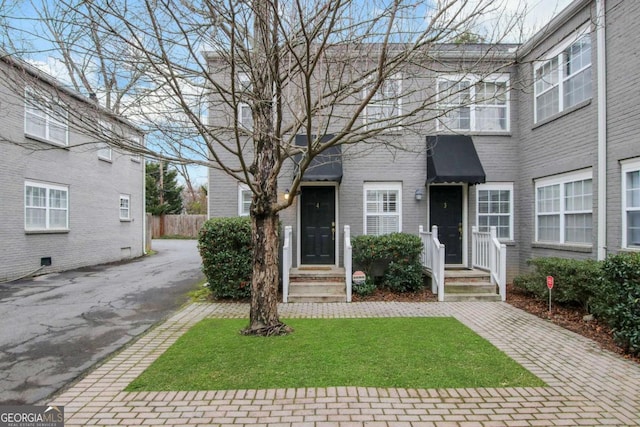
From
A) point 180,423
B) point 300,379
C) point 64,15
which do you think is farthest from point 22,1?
point 300,379

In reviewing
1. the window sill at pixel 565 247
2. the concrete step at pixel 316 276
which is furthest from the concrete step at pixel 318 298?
the window sill at pixel 565 247

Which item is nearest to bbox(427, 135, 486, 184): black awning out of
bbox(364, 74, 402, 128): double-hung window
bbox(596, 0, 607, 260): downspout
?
bbox(364, 74, 402, 128): double-hung window

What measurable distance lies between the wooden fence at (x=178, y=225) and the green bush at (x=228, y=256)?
23884 mm

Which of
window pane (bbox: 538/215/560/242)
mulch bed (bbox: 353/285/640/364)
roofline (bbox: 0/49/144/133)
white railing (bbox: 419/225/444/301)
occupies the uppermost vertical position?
roofline (bbox: 0/49/144/133)

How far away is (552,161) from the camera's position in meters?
8.83

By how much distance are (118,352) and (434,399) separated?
13.9ft

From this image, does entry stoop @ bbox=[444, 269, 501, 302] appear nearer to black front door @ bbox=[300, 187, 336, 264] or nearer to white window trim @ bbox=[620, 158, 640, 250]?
white window trim @ bbox=[620, 158, 640, 250]

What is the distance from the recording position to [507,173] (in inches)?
396

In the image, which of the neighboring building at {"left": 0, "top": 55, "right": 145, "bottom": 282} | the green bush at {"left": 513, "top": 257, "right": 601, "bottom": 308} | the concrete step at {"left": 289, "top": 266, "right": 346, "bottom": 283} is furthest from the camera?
the neighboring building at {"left": 0, "top": 55, "right": 145, "bottom": 282}

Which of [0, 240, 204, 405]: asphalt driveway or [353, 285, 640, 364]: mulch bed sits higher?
[353, 285, 640, 364]: mulch bed

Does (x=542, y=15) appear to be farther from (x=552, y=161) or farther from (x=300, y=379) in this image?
(x=300, y=379)

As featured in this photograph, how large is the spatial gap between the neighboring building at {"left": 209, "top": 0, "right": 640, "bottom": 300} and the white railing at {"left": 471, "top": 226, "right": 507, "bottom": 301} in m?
0.48

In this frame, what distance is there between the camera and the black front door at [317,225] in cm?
995

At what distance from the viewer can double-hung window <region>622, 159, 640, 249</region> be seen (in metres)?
6.71
